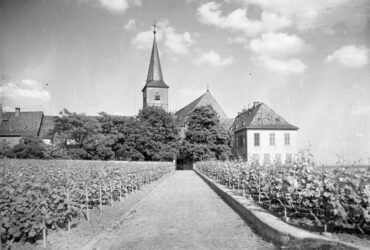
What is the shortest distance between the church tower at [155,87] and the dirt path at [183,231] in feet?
184

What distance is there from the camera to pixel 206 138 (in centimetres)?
4684

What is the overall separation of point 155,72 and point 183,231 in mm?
62081

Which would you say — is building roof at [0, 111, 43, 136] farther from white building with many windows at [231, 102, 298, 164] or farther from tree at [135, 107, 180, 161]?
white building with many windows at [231, 102, 298, 164]

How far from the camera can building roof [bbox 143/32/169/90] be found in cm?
6600

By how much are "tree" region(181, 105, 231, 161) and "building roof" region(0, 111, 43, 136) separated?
39357 millimetres

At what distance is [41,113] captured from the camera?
247 feet

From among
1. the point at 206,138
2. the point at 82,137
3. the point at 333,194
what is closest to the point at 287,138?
the point at 206,138

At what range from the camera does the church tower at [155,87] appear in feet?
216

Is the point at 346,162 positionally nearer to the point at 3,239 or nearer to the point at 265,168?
the point at 265,168

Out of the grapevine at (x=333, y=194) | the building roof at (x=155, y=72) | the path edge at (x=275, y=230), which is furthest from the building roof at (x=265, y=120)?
the grapevine at (x=333, y=194)

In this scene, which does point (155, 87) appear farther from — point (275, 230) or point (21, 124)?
point (275, 230)

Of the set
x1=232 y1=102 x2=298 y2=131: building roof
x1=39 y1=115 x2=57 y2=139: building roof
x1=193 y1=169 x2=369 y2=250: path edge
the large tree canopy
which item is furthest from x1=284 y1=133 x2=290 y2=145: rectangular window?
x1=39 y1=115 x2=57 y2=139: building roof

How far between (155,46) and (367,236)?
6530 cm

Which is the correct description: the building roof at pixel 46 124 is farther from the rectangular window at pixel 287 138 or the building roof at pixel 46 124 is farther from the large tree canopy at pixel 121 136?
the rectangular window at pixel 287 138
